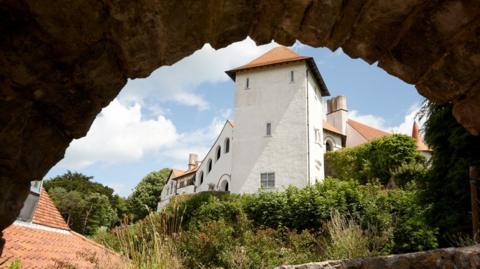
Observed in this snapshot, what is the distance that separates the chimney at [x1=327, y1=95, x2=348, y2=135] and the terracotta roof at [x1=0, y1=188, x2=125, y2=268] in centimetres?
2765

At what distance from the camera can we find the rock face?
63.9 inches

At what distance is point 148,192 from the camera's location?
46781mm

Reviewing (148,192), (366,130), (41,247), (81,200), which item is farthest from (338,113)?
(41,247)

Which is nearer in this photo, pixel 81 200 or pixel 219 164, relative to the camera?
pixel 219 164

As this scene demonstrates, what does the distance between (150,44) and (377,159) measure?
75.4 feet

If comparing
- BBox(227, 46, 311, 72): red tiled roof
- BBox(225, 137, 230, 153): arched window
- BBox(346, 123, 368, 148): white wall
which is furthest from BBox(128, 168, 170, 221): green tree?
BBox(227, 46, 311, 72): red tiled roof

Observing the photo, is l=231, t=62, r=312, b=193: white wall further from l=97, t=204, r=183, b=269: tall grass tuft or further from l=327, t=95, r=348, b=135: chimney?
l=97, t=204, r=183, b=269: tall grass tuft

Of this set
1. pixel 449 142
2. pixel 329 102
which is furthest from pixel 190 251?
pixel 329 102

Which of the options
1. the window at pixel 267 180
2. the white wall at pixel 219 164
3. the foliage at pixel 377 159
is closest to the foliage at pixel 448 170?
the foliage at pixel 377 159

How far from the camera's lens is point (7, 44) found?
5.17ft

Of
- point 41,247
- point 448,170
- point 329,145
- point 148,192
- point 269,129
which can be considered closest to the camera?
point 448,170

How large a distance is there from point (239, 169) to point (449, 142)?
17067 mm

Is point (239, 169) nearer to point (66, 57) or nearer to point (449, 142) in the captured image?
point (449, 142)

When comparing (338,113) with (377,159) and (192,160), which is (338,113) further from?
(192,160)
